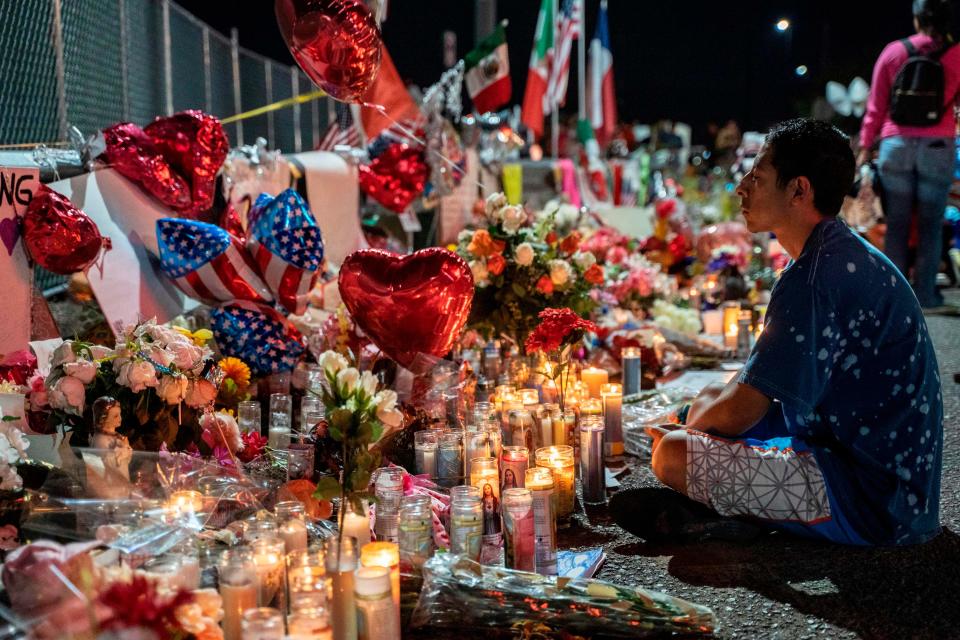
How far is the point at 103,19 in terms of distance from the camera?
19.5 ft

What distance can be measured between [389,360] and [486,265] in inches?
39.6

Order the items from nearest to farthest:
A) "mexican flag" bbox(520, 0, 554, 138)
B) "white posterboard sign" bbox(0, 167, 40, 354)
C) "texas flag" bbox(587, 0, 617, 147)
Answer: "white posterboard sign" bbox(0, 167, 40, 354), "mexican flag" bbox(520, 0, 554, 138), "texas flag" bbox(587, 0, 617, 147)

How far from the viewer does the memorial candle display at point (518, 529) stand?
2746 mm

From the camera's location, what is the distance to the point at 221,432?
3260 millimetres

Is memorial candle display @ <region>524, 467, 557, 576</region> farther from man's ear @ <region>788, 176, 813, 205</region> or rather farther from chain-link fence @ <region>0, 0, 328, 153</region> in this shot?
chain-link fence @ <region>0, 0, 328, 153</region>

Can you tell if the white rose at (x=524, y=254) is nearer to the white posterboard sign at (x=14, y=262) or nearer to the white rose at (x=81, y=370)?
the white posterboard sign at (x=14, y=262)

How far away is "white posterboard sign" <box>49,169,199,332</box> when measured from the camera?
4.29 meters

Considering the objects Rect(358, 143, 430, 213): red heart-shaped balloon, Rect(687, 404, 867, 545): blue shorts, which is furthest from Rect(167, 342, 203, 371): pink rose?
Rect(358, 143, 430, 213): red heart-shaped balloon

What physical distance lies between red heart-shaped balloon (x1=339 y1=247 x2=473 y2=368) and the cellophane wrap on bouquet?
1.58 meters

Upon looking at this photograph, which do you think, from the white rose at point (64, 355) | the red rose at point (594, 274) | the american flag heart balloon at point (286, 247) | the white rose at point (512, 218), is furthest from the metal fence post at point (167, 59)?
the white rose at point (64, 355)

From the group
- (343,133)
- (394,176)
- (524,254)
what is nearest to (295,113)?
(343,133)

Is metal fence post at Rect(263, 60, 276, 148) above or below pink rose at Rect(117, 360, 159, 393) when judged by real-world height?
above

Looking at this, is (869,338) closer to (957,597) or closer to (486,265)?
(957,597)

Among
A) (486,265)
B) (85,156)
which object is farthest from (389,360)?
(85,156)
